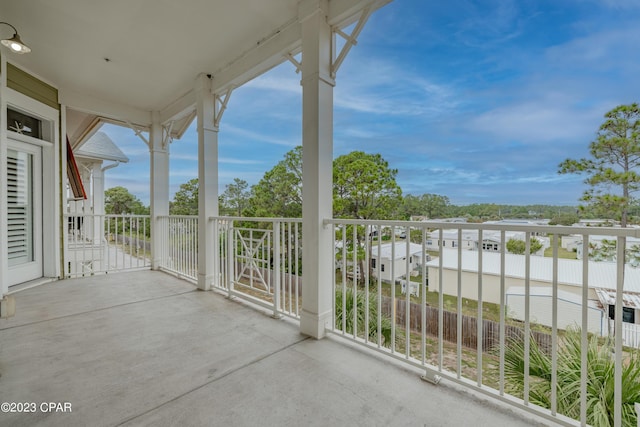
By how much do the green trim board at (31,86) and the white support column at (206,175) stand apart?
2135 millimetres

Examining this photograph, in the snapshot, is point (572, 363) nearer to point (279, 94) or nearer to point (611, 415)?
point (611, 415)

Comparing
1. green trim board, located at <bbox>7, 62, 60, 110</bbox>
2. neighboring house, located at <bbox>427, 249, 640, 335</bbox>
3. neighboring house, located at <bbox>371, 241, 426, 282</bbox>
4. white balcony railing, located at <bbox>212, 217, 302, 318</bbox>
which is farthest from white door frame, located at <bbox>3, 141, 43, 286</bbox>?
neighboring house, located at <bbox>427, 249, 640, 335</bbox>


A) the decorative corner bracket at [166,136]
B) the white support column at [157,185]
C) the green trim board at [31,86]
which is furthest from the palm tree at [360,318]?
the green trim board at [31,86]

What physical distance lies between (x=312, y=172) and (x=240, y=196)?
18.2 feet

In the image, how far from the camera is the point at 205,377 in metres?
1.75

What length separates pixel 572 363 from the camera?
177 cm

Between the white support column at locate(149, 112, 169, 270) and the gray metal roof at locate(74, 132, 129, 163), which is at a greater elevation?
the gray metal roof at locate(74, 132, 129, 163)

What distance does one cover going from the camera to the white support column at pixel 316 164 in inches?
89.8

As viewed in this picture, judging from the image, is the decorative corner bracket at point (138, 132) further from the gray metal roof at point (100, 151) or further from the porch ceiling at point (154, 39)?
the gray metal roof at point (100, 151)

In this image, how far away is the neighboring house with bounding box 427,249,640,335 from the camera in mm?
1367

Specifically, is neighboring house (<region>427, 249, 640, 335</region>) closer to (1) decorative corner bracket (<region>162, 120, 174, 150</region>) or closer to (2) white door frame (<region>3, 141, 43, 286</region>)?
(1) decorative corner bracket (<region>162, 120, 174, 150</region>)

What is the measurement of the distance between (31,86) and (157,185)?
76.2 inches

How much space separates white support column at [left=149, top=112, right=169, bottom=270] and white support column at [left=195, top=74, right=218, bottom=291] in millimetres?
1659

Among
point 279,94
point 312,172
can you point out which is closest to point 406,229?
point 312,172
